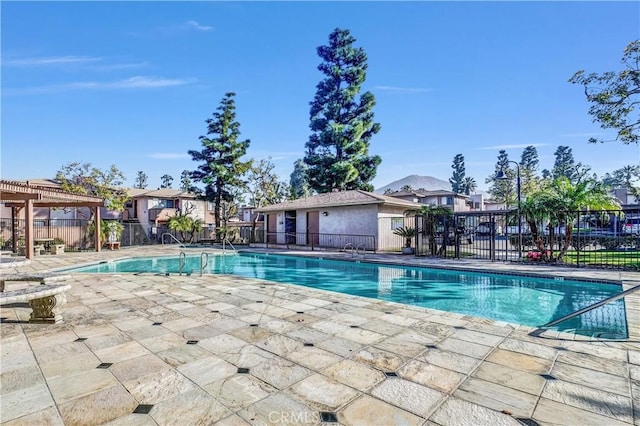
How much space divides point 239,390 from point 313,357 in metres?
0.99

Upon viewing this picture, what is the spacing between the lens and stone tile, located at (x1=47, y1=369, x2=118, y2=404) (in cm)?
285

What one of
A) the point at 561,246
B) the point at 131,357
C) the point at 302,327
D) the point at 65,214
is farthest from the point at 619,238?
the point at 65,214

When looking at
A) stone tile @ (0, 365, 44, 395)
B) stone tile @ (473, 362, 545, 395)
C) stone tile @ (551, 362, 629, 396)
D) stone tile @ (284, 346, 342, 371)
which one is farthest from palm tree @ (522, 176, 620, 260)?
stone tile @ (0, 365, 44, 395)

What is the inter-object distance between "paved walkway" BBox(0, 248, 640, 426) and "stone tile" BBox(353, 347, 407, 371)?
20 mm

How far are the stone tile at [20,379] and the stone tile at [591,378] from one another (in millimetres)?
5017

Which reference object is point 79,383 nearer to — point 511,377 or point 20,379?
point 20,379

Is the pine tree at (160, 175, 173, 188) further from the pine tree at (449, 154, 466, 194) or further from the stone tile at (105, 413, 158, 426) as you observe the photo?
the stone tile at (105, 413, 158, 426)

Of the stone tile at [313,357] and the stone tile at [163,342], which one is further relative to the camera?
the stone tile at [163,342]

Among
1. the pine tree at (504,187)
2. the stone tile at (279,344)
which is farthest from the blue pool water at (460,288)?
the pine tree at (504,187)

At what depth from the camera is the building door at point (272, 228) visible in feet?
75.0

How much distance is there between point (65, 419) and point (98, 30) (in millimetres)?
12414

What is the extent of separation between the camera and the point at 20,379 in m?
3.14

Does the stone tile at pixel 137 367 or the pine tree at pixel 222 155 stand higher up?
the pine tree at pixel 222 155

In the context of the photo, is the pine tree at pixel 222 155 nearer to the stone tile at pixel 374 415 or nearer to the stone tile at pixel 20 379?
the stone tile at pixel 20 379
